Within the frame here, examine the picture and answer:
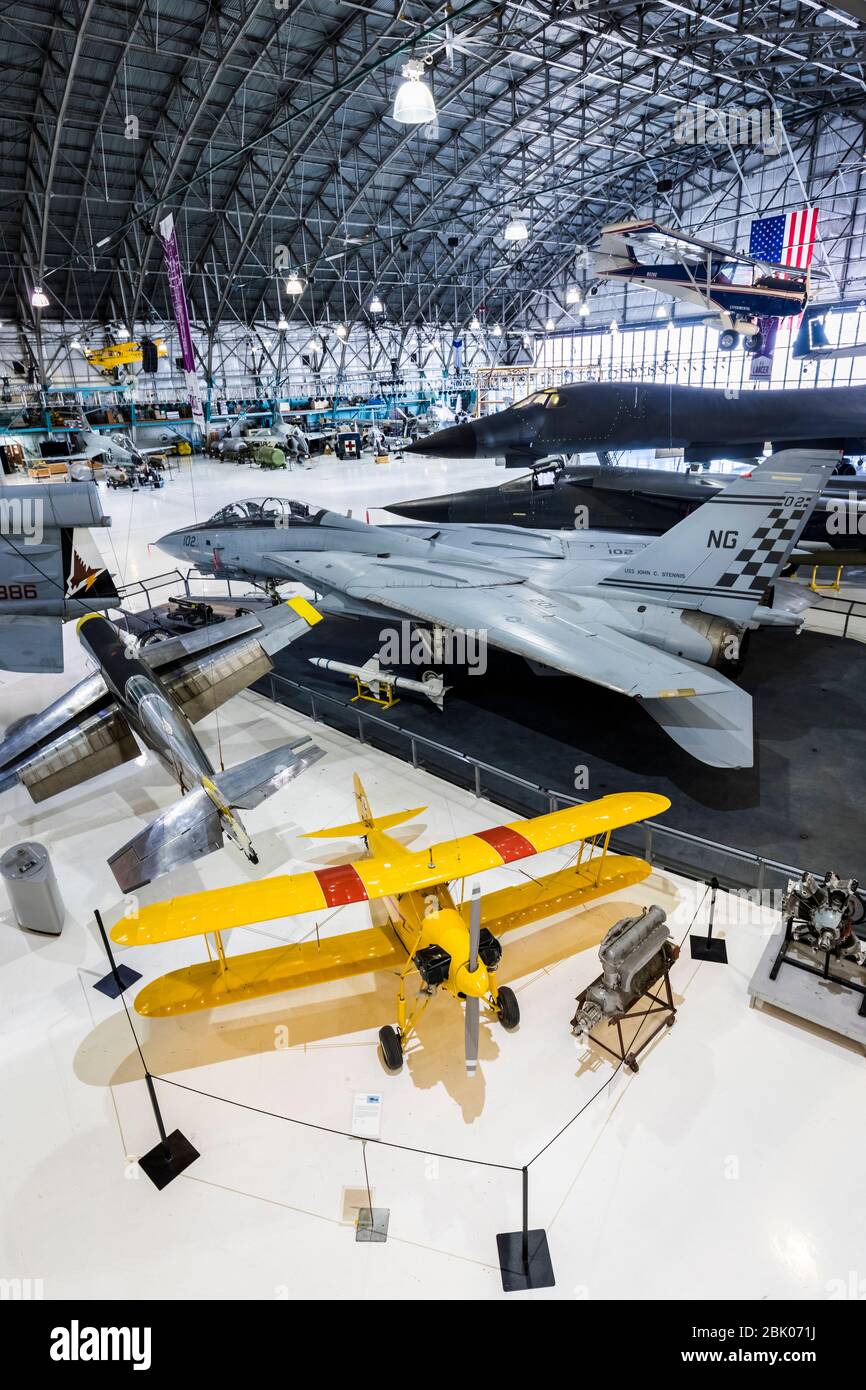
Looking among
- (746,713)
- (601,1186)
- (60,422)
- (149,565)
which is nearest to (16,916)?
(601,1186)

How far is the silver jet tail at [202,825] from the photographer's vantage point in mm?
5504

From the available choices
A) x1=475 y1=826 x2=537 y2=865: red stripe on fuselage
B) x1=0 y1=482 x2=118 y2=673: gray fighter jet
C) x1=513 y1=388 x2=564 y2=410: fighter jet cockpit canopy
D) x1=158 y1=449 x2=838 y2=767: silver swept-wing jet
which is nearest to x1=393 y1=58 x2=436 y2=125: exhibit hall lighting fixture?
x1=158 y1=449 x2=838 y2=767: silver swept-wing jet

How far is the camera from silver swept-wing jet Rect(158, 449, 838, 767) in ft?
24.5

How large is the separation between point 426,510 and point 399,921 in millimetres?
12339

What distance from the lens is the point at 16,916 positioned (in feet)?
20.6

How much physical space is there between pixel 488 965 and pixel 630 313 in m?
48.5

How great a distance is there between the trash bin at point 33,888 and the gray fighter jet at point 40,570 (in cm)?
378

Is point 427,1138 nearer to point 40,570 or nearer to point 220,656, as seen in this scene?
point 220,656

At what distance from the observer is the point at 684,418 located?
50.9ft

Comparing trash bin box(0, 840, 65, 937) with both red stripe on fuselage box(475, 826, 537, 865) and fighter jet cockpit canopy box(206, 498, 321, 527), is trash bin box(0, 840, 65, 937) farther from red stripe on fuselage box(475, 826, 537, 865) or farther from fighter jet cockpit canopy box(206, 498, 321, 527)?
fighter jet cockpit canopy box(206, 498, 321, 527)

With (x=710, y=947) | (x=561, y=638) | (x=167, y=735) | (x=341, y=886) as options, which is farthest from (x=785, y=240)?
(x=341, y=886)

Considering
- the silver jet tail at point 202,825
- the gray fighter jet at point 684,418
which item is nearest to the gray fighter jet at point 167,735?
the silver jet tail at point 202,825

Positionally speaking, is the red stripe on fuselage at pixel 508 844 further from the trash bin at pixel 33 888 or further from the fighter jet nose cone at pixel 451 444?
the fighter jet nose cone at pixel 451 444

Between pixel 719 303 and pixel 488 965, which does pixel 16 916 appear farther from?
pixel 719 303
